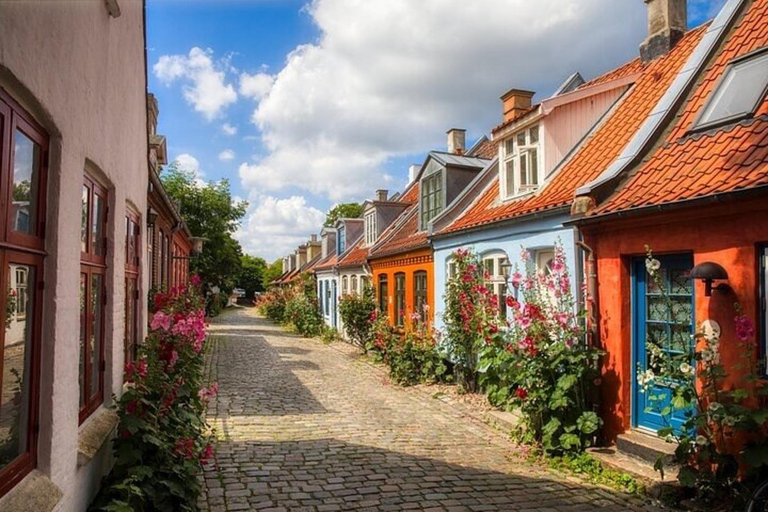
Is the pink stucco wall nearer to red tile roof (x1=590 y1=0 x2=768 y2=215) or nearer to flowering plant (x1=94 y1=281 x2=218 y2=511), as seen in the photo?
flowering plant (x1=94 y1=281 x2=218 y2=511)

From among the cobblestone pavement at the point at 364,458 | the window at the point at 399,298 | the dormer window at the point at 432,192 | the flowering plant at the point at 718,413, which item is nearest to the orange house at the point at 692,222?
the flowering plant at the point at 718,413

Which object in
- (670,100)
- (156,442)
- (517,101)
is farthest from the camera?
(517,101)

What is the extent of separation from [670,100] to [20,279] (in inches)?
309

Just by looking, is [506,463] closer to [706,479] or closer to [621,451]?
[621,451]

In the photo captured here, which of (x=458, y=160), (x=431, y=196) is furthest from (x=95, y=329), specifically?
(x=431, y=196)

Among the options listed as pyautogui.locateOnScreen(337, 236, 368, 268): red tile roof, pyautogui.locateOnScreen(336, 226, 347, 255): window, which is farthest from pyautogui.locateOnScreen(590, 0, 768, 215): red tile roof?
pyautogui.locateOnScreen(336, 226, 347, 255): window

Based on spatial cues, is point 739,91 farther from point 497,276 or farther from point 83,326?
point 83,326

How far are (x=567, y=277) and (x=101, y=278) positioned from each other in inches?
226

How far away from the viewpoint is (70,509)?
11.7 feet

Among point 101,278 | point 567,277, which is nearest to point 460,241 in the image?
point 567,277

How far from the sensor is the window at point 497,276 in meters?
10.5

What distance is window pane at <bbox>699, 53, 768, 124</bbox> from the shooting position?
20.9 feet

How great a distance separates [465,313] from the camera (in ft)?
34.9

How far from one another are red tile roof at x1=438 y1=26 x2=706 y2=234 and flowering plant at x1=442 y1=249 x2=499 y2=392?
930 mm
